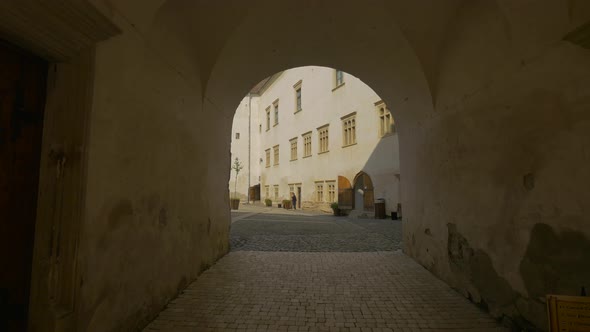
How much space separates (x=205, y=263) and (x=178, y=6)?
11.6 ft

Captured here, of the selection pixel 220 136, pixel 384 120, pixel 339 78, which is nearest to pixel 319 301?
pixel 220 136

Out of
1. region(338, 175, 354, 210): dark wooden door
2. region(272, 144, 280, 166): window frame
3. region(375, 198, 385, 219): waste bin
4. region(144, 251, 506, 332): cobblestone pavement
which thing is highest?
region(272, 144, 280, 166): window frame

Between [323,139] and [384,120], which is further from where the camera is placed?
[323,139]

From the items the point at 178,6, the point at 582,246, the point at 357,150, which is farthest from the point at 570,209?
the point at 357,150

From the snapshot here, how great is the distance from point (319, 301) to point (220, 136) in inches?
126

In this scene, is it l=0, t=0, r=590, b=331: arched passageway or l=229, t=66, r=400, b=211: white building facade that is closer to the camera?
l=0, t=0, r=590, b=331: arched passageway

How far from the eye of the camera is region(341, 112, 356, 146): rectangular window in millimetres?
15993

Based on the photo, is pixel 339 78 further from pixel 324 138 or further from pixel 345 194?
pixel 345 194

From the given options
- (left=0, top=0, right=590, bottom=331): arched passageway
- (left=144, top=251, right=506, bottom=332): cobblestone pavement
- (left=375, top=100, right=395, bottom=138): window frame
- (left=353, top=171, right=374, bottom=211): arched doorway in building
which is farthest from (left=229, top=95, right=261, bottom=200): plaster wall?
(left=144, top=251, right=506, bottom=332): cobblestone pavement

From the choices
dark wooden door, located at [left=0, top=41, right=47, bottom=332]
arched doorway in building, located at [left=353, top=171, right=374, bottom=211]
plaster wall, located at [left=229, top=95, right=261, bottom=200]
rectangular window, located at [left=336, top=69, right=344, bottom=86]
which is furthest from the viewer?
plaster wall, located at [left=229, top=95, right=261, bottom=200]

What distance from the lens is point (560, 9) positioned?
2.22 m

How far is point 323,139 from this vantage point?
1870cm

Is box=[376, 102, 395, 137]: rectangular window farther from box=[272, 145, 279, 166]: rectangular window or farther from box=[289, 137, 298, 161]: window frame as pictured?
box=[272, 145, 279, 166]: rectangular window

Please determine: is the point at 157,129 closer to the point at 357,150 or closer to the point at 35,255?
the point at 35,255
